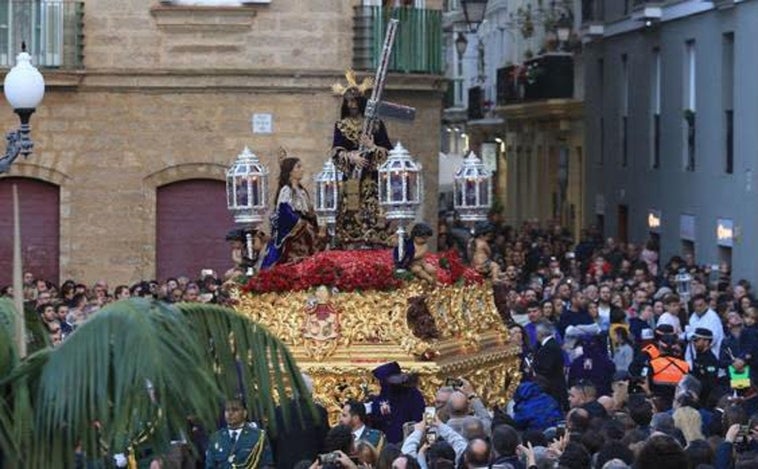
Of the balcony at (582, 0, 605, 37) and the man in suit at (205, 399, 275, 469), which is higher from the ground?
the balcony at (582, 0, 605, 37)

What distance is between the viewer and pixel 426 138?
101 ft

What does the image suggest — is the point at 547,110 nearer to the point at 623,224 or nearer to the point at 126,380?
the point at 623,224

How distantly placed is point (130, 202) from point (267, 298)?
11608 millimetres

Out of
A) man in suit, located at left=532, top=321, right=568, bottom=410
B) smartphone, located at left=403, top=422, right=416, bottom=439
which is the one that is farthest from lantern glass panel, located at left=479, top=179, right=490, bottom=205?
smartphone, located at left=403, top=422, right=416, bottom=439

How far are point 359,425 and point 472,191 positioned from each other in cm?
609

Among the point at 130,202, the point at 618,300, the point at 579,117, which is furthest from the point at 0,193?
the point at 579,117

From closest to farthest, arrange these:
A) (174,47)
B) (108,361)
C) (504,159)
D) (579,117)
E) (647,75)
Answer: (108,361) → (174,47) → (647,75) → (579,117) → (504,159)

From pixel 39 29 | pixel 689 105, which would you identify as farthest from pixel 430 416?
pixel 689 105

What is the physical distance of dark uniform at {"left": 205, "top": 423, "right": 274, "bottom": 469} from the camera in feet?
43.8

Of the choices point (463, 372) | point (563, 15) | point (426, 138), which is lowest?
point (463, 372)

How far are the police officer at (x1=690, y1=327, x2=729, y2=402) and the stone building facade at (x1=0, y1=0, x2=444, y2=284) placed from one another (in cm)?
1068

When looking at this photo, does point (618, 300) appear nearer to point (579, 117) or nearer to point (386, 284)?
point (386, 284)

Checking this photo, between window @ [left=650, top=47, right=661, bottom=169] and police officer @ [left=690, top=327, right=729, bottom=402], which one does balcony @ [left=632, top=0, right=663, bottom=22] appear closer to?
window @ [left=650, top=47, right=661, bottom=169]

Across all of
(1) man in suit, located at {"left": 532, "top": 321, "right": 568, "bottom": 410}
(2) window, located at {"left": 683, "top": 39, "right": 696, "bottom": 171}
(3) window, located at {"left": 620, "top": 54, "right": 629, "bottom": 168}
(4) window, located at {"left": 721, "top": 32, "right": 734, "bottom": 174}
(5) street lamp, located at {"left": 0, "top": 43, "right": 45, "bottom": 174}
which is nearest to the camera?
(5) street lamp, located at {"left": 0, "top": 43, "right": 45, "bottom": 174}
